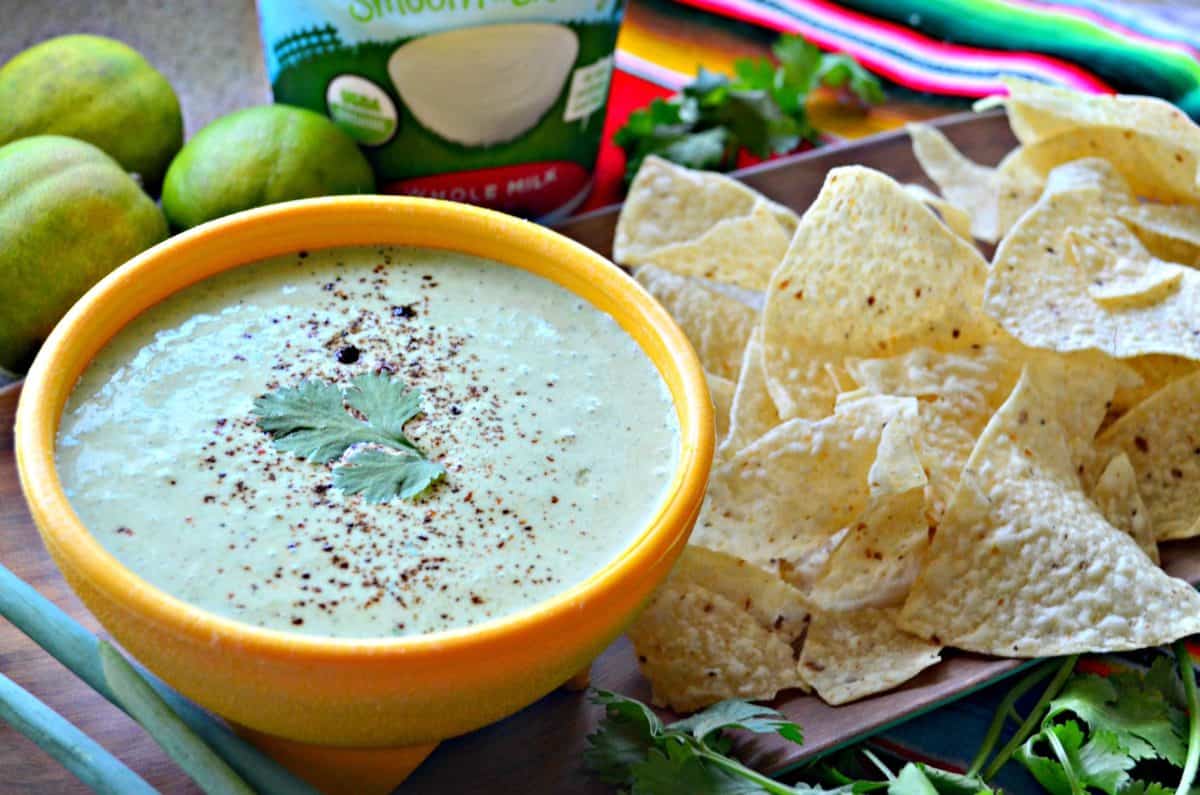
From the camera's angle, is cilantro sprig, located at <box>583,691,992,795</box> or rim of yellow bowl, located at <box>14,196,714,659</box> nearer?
rim of yellow bowl, located at <box>14,196,714,659</box>

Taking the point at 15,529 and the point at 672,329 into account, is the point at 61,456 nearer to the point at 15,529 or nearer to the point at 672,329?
the point at 15,529

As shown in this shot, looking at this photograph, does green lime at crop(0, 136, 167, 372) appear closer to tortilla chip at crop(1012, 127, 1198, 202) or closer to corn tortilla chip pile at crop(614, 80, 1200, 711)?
corn tortilla chip pile at crop(614, 80, 1200, 711)

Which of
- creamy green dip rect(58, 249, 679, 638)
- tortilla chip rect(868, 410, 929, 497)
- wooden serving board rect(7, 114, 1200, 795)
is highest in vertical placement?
creamy green dip rect(58, 249, 679, 638)

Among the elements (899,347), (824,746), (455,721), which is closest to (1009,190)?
(899,347)

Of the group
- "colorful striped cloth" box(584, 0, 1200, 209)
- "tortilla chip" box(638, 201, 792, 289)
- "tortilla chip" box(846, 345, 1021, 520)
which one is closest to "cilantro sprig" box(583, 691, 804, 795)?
"tortilla chip" box(846, 345, 1021, 520)

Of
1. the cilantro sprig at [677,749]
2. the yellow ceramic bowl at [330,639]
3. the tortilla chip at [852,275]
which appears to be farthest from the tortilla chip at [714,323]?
the cilantro sprig at [677,749]

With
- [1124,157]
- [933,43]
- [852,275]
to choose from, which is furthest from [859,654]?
[933,43]

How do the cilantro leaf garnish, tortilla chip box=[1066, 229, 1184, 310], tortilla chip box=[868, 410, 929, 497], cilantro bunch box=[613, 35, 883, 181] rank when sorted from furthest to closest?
1. cilantro bunch box=[613, 35, 883, 181]
2. tortilla chip box=[1066, 229, 1184, 310]
3. tortilla chip box=[868, 410, 929, 497]
4. the cilantro leaf garnish

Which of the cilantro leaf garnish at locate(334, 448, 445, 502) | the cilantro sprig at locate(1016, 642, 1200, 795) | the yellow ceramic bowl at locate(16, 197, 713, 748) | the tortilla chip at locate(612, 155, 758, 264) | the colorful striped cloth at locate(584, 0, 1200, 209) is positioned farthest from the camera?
the colorful striped cloth at locate(584, 0, 1200, 209)

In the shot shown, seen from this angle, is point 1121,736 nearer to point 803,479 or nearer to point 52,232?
point 803,479
